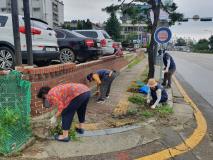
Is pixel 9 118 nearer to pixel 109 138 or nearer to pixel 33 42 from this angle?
pixel 109 138

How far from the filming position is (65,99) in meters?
5.53

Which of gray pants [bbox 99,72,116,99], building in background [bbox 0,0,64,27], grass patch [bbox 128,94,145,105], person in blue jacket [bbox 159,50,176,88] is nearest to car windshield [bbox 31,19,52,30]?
gray pants [bbox 99,72,116,99]

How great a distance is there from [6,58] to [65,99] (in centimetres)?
349

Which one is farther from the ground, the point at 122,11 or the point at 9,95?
the point at 122,11

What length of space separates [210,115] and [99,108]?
9.03 ft

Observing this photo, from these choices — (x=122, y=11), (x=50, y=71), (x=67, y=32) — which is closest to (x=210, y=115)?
(x=50, y=71)

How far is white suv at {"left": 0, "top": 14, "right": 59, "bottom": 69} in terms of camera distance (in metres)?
8.44

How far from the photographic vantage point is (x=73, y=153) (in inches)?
205

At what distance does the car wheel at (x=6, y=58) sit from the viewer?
27.4 ft

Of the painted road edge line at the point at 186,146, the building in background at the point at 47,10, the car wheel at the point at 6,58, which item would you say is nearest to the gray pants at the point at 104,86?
the car wheel at the point at 6,58

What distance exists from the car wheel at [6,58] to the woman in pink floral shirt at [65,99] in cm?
319

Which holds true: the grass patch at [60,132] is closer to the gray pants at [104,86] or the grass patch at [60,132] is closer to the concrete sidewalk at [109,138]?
the concrete sidewalk at [109,138]

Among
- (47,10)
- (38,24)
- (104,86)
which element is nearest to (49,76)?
(104,86)

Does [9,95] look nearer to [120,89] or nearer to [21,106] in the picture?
[21,106]
